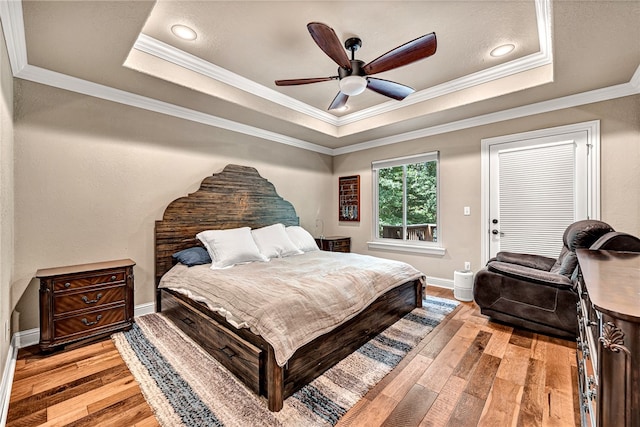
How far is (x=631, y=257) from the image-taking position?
179 cm

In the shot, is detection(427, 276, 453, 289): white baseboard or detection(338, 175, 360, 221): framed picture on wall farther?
detection(338, 175, 360, 221): framed picture on wall

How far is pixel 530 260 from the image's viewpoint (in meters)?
3.14

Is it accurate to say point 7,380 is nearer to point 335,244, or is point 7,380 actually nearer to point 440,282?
point 335,244

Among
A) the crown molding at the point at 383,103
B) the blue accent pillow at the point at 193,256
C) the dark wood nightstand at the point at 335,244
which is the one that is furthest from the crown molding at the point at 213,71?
the dark wood nightstand at the point at 335,244

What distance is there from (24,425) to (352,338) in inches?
81.5

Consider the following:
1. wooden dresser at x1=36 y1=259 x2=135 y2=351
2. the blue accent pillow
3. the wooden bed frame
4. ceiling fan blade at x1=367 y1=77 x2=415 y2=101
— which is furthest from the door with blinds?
wooden dresser at x1=36 y1=259 x2=135 y2=351

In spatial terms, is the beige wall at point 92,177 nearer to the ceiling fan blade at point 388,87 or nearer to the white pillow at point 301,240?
the white pillow at point 301,240

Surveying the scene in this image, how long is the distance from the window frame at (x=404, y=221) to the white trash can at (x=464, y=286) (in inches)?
23.2

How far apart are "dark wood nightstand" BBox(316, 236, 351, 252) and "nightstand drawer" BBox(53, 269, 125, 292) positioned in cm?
296

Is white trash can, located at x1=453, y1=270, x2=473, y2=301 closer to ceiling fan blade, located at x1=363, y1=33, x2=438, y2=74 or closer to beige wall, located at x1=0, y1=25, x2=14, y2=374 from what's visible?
ceiling fan blade, located at x1=363, y1=33, x2=438, y2=74

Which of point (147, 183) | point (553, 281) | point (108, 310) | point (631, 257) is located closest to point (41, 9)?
point (147, 183)

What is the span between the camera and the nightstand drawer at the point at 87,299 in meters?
2.34

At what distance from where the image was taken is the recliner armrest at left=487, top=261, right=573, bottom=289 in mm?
2453

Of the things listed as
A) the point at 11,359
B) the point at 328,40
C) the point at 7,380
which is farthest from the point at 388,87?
the point at 11,359
